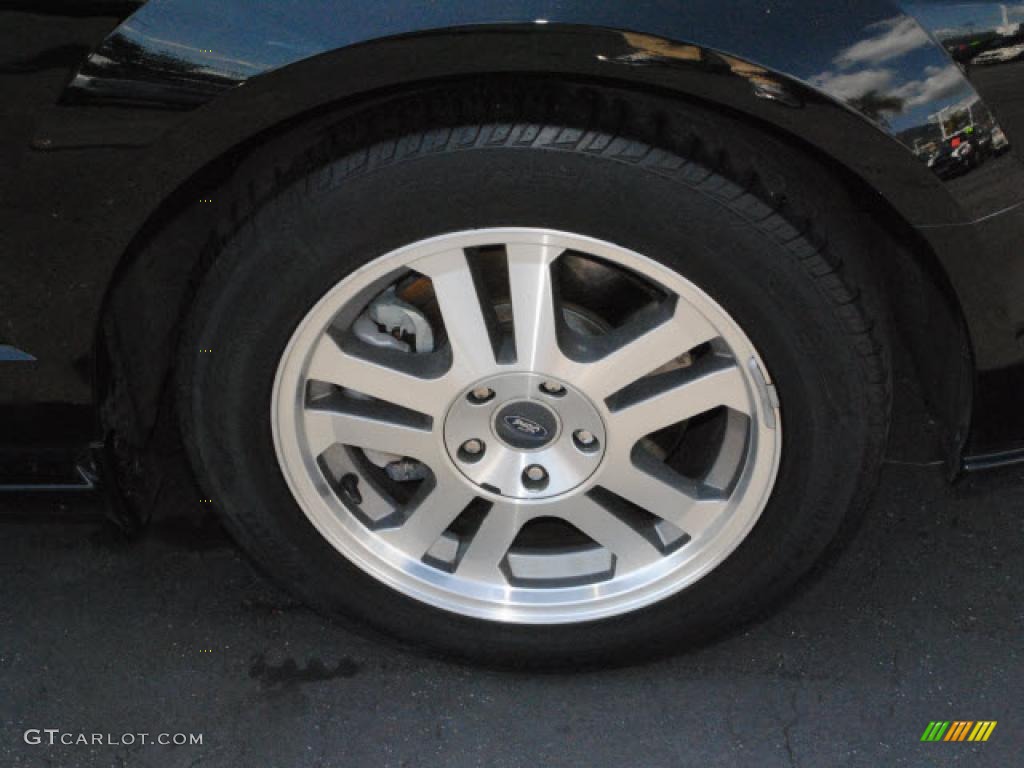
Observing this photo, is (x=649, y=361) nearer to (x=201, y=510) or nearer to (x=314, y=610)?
(x=314, y=610)

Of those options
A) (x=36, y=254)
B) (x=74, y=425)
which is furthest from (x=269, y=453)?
(x=36, y=254)

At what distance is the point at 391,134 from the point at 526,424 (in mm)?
541

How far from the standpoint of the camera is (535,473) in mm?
2070

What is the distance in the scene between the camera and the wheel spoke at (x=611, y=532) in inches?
82.7

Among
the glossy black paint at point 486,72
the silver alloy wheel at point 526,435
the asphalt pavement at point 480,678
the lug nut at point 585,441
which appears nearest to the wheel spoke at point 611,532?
the silver alloy wheel at point 526,435

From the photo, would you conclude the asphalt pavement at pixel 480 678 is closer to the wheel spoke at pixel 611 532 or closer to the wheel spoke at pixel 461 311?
the wheel spoke at pixel 611 532

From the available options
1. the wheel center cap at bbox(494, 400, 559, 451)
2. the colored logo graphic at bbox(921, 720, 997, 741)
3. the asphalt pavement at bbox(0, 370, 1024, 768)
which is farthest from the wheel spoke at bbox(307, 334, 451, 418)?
the colored logo graphic at bbox(921, 720, 997, 741)

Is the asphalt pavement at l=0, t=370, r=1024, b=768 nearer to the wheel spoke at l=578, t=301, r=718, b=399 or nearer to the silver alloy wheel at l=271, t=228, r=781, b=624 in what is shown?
the silver alloy wheel at l=271, t=228, r=781, b=624

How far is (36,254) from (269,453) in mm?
491

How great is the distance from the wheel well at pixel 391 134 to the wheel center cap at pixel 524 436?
447mm

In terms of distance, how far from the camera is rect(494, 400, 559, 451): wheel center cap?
1980 mm

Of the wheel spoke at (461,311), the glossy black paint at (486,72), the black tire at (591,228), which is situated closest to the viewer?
the glossy black paint at (486,72)

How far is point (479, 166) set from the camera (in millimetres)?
1726

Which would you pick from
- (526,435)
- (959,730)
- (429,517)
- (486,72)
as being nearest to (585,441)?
(526,435)
